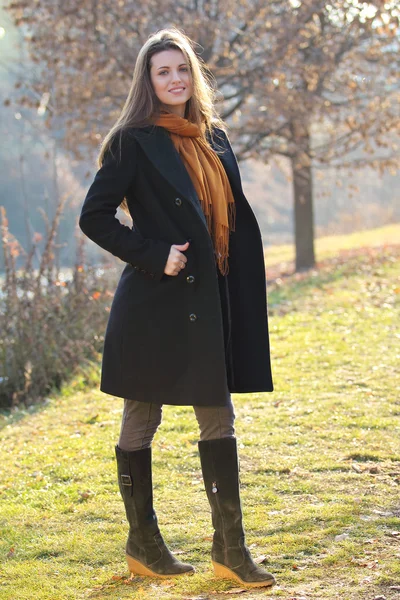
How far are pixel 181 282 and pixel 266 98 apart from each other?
11208 millimetres

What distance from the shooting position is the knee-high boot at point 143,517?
3.45m

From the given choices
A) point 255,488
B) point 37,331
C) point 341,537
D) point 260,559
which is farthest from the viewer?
point 37,331

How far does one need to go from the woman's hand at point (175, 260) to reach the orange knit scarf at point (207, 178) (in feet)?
0.58

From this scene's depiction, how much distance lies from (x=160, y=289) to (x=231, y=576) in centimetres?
111

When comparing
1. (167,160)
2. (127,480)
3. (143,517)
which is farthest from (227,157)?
(143,517)

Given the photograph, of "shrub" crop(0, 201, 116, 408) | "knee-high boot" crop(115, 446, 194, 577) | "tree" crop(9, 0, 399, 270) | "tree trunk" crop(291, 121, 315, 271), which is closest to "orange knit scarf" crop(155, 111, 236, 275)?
"knee-high boot" crop(115, 446, 194, 577)

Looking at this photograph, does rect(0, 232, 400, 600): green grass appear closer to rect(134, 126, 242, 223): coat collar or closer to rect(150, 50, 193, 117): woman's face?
rect(134, 126, 242, 223): coat collar

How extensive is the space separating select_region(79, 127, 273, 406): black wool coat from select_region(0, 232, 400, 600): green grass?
0.78 meters

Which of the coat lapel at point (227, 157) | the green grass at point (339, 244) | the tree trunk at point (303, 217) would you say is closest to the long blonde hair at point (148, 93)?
the coat lapel at point (227, 157)

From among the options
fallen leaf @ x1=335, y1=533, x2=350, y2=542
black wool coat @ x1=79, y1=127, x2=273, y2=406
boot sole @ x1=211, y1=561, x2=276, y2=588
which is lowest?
boot sole @ x1=211, y1=561, x2=276, y2=588

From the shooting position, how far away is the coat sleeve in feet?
10.6

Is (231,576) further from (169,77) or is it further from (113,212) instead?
(169,77)

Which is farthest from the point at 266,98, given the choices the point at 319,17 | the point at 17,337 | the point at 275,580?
the point at 275,580

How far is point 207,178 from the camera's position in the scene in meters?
3.34
